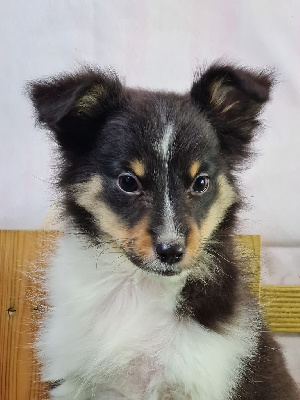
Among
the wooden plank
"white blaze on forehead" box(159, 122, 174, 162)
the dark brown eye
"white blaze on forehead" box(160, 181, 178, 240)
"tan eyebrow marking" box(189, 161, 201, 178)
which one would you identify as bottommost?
the wooden plank

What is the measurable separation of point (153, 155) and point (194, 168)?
129mm

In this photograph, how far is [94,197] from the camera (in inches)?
72.0

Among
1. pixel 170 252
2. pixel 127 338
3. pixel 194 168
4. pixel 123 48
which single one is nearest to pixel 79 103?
pixel 194 168

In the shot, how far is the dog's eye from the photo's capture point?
1752mm

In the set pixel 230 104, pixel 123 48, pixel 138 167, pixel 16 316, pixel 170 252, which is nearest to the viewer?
pixel 170 252

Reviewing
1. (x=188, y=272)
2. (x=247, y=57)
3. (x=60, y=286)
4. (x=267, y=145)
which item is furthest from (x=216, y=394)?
(x=247, y=57)

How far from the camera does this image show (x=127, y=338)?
1.80 metres

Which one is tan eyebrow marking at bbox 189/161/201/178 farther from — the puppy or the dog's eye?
the dog's eye

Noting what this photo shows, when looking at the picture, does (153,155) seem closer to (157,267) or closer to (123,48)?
(157,267)

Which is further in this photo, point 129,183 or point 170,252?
point 129,183

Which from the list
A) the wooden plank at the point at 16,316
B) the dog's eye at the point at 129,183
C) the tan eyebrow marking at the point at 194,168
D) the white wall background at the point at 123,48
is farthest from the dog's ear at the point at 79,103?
the white wall background at the point at 123,48

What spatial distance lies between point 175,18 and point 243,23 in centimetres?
32

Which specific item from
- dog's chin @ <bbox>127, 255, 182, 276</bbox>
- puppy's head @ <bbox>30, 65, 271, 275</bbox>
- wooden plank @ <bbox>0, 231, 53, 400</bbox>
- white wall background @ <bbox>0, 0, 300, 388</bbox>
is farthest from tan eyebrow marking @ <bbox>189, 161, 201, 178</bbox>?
white wall background @ <bbox>0, 0, 300, 388</bbox>

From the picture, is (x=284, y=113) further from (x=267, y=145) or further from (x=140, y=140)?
(x=140, y=140)
